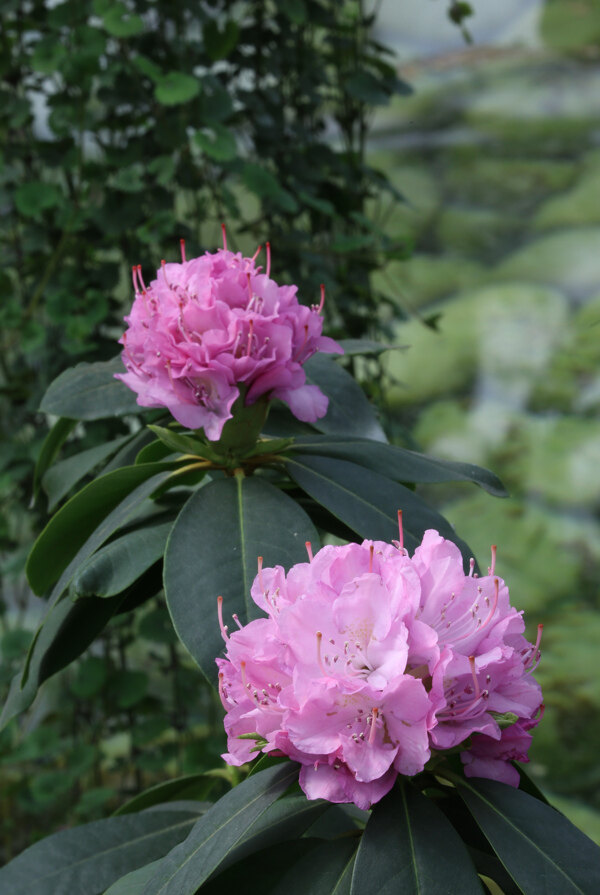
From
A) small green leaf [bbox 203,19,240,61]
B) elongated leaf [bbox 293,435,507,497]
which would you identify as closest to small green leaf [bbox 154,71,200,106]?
small green leaf [bbox 203,19,240,61]

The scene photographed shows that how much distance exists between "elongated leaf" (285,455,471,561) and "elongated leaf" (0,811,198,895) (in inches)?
11.1

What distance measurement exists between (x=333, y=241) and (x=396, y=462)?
1.04m

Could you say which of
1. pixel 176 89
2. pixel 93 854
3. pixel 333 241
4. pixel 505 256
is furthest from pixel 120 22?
pixel 505 256

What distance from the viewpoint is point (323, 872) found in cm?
49

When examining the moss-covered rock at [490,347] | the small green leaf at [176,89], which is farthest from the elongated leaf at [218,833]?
the moss-covered rock at [490,347]

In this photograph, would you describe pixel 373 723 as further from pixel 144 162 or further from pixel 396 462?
pixel 144 162

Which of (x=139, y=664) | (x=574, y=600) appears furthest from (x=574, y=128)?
(x=139, y=664)

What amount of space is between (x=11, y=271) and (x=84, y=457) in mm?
941

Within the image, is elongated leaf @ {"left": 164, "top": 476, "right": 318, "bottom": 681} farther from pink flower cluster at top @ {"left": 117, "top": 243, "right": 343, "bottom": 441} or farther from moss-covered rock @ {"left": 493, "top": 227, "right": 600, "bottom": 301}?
moss-covered rock @ {"left": 493, "top": 227, "right": 600, "bottom": 301}

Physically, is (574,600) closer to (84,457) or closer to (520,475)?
(520,475)

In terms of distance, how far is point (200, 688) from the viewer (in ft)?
5.58

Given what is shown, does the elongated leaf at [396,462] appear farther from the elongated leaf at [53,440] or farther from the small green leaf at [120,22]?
the small green leaf at [120,22]

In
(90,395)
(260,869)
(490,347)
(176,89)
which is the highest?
(176,89)

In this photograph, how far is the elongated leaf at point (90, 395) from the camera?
75 centimetres
